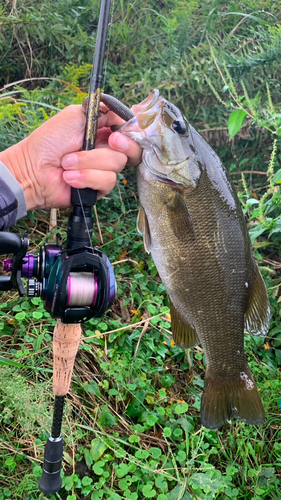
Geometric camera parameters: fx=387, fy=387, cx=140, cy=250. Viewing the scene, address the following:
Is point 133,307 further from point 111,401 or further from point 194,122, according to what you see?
point 194,122

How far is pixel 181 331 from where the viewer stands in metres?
1.56

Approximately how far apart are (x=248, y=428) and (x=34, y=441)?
1.36 metres

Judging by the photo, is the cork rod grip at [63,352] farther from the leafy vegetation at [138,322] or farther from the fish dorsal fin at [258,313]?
the fish dorsal fin at [258,313]

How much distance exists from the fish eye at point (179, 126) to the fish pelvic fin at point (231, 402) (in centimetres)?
98

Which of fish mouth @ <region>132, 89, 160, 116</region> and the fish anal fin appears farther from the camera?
the fish anal fin

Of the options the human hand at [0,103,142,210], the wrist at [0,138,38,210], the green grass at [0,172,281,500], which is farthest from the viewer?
the green grass at [0,172,281,500]

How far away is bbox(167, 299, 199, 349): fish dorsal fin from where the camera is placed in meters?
1.56

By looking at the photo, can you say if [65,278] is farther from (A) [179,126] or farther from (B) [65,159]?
(A) [179,126]

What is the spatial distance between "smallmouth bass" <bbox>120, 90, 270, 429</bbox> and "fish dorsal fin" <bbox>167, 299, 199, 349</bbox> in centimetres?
1

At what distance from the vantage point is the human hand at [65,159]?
4.49 feet

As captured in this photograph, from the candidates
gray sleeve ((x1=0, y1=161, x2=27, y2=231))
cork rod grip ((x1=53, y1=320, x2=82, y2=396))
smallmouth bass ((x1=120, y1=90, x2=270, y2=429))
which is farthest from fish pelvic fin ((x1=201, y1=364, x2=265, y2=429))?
gray sleeve ((x1=0, y1=161, x2=27, y2=231))

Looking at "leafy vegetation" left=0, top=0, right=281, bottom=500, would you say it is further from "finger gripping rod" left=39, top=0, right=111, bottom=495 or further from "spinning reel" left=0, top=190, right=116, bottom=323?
"spinning reel" left=0, top=190, right=116, bottom=323

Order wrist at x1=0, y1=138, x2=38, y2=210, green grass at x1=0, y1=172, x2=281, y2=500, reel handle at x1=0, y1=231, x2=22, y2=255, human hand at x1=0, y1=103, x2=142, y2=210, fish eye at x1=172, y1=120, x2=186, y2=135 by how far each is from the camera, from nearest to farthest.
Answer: reel handle at x1=0, y1=231, x2=22, y2=255, human hand at x1=0, y1=103, x2=142, y2=210, fish eye at x1=172, y1=120, x2=186, y2=135, wrist at x1=0, y1=138, x2=38, y2=210, green grass at x1=0, y1=172, x2=281, y2=500

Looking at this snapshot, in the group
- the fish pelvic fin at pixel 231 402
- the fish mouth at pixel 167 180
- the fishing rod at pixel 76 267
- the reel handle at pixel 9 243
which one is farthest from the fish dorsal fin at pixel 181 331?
the reel handle at pixel 9 243
